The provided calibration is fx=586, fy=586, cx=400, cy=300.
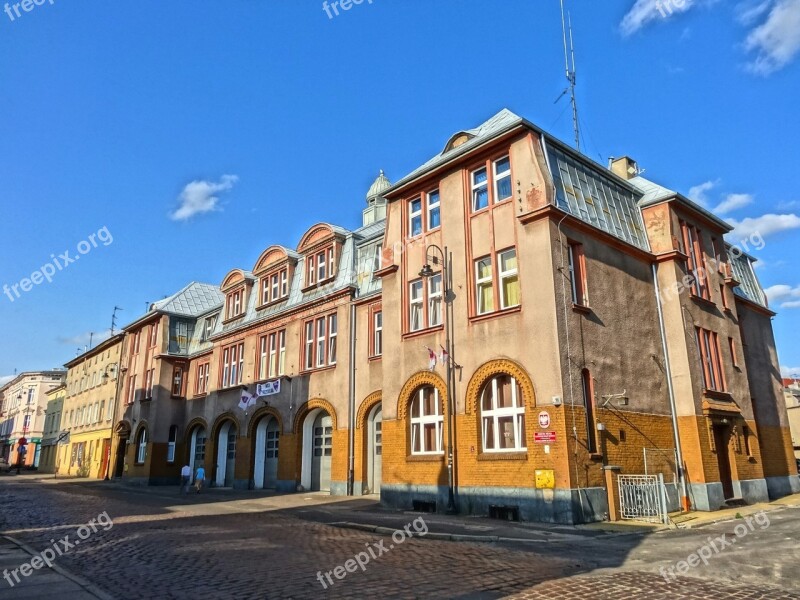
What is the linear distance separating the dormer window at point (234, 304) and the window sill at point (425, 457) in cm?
1868

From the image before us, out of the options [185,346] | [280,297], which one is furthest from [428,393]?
[185,346]

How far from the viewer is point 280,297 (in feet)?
103

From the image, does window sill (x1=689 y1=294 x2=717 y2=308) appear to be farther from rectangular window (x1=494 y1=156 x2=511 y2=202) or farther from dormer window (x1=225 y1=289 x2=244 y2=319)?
dormer window (x1=225 y1=289 x2=244 y2=319)

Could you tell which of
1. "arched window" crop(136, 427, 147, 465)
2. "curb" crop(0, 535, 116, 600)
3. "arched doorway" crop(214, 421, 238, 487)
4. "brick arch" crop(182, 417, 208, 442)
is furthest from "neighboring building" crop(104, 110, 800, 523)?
"arched window" crop(136, 427, 147, 465)

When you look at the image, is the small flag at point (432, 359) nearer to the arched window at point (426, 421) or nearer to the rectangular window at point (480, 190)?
the arched window at point (426, 421)

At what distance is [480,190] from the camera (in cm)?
1948

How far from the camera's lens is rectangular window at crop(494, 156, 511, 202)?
1859cm

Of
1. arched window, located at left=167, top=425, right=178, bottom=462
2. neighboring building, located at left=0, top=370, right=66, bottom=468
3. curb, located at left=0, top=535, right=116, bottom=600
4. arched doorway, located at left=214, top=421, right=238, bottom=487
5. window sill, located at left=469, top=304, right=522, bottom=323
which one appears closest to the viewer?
curb, located at left=0, top=535, right=116, bottom=600

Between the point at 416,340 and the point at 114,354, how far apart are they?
1493 inches

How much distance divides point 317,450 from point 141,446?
741 inches

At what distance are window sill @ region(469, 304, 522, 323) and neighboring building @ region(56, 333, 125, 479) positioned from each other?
37460mm

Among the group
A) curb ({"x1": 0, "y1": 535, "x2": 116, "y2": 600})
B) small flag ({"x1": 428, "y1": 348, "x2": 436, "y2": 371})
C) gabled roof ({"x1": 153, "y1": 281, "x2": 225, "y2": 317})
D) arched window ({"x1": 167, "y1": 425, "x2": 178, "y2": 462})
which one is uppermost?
gabled roof ({"x1": 153, "y1": 281, "x2": 225, "y2": 317})

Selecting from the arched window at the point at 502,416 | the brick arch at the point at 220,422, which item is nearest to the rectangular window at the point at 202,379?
the brick arch at the point at 220,422

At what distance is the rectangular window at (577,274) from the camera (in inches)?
692
